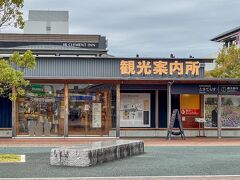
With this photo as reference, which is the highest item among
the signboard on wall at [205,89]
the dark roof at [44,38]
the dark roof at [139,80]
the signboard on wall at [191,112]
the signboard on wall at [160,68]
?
the dark roof at [44,38]

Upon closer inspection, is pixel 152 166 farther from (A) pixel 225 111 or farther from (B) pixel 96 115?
(A) pixel 225 111

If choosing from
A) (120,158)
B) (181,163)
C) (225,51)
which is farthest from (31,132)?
(225,51)

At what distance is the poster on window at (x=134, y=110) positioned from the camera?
30.3 meters

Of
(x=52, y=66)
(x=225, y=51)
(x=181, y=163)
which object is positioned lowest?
(x=181, y=163)

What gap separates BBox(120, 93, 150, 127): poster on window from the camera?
3027cm

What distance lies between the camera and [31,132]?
2877cm

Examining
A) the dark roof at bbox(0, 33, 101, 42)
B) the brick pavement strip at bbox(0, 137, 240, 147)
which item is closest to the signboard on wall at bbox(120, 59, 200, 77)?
the brick pavement strip at bbox(0, 137, 240, 147)

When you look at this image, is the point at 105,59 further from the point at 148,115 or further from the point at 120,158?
the point at 120,158

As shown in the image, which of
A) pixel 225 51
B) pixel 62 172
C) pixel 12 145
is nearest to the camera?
pixel 62 172

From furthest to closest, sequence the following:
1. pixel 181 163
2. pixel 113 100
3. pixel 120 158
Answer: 1. pixel 113 100
2. pixel 120 158
3. pixel 181 163

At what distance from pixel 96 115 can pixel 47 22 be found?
85011 millimetres

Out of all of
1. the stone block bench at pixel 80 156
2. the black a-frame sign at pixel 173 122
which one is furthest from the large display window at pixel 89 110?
the stone block bench at pixel 80 156

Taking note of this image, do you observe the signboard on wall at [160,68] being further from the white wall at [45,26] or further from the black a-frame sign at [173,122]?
the white wall at [45,26]

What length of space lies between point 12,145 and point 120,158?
A: 25.1 feet
